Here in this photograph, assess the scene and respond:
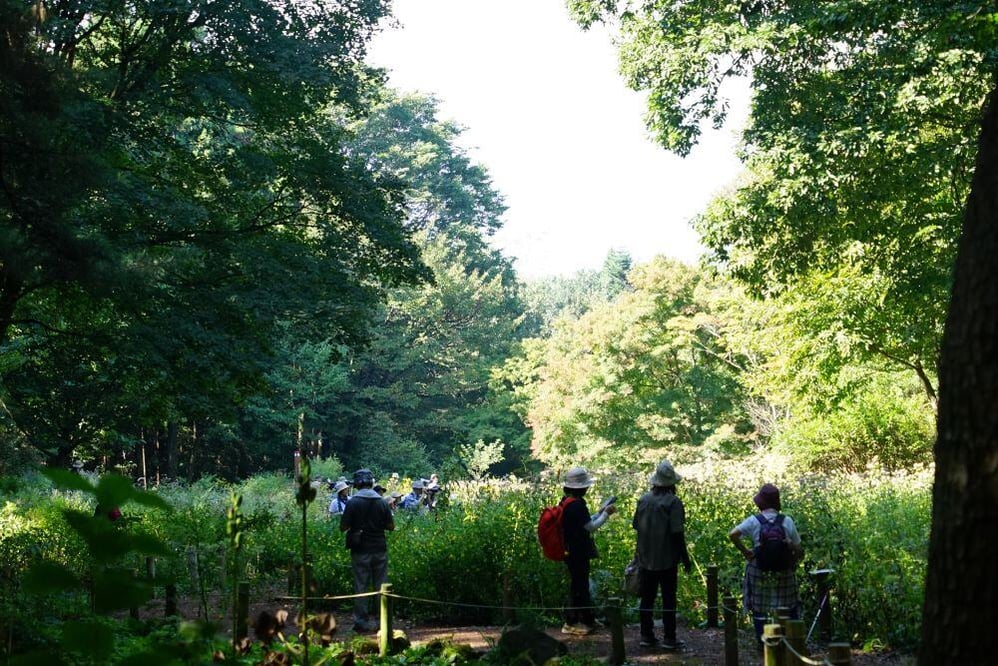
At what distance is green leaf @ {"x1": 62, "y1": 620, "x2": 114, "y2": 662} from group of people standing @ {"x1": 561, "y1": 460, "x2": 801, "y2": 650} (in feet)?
21.1

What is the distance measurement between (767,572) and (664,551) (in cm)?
103

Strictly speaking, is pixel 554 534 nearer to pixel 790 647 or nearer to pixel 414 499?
pixel 790 647

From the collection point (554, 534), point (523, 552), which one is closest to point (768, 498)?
point (554, 534)

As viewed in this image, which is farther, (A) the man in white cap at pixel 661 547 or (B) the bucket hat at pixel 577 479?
(B) the bucket hat at pixel 577 479

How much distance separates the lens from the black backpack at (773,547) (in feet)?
25.2

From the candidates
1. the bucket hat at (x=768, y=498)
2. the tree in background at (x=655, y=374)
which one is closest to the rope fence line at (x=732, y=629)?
the bucket hat at (x=768, y=498)

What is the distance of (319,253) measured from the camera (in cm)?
1520

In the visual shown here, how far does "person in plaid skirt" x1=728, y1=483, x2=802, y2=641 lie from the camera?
25.3ft

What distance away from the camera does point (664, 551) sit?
8633 mm

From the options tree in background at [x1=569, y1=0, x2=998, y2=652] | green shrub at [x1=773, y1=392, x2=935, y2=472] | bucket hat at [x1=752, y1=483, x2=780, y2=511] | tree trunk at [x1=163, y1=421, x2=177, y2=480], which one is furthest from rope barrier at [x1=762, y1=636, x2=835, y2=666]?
tree trunk at [x1=163, y1=421, x2=177, y2=480]

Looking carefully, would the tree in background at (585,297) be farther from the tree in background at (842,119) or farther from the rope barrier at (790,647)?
the rope barrier at (790,647)

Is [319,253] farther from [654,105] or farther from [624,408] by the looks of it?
[624,408]

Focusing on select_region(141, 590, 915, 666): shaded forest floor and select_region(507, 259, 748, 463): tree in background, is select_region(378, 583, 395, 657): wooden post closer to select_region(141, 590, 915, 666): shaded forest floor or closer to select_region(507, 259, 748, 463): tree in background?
select_region(141, 590, 915, 666): shaded forest floor

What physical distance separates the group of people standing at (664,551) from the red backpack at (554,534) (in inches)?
1.6
